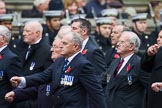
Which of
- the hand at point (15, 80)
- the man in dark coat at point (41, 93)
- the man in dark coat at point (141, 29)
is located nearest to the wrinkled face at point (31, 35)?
the man in dark coat at point (41, 93)

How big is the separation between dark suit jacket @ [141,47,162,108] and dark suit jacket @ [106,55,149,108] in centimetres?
70

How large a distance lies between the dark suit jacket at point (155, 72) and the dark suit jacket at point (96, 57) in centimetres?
194

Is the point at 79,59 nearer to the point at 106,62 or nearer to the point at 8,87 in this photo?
the point at 8,87

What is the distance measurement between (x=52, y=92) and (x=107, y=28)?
21.8 ft

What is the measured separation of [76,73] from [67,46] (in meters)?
0.42

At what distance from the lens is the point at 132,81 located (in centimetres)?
1406

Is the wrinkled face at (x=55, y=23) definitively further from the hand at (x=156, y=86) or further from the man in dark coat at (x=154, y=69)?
the hand at (x=156, y=86)

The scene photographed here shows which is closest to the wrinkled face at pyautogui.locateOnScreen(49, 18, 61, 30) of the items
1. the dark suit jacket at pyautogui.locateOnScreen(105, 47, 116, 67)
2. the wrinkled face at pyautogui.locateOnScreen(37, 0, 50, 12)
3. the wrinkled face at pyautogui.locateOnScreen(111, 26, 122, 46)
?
the wrinkled face at pyautogui.locateOnScreen(37, 0, 50, 12)

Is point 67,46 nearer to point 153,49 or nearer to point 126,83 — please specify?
point 153,49

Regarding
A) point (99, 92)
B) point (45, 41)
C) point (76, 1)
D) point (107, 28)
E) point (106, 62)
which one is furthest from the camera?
point (76, 1)

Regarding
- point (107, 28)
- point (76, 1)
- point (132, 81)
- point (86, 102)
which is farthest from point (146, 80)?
→ point (76, 1)

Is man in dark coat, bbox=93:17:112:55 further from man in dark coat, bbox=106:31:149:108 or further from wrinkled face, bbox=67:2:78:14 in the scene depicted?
man in dark coat, bbox=106:31:149:108

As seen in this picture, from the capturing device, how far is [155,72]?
520 inches

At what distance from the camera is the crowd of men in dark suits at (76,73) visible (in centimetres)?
1239
